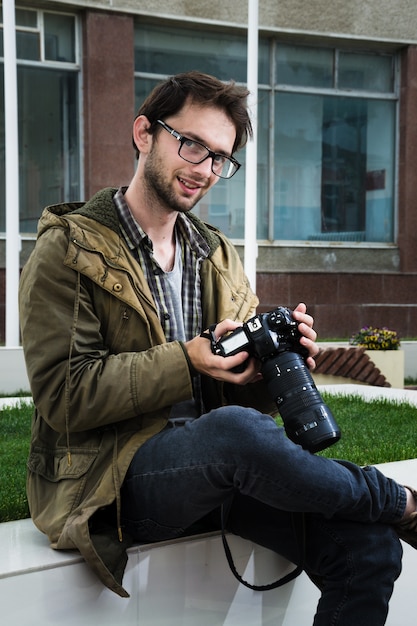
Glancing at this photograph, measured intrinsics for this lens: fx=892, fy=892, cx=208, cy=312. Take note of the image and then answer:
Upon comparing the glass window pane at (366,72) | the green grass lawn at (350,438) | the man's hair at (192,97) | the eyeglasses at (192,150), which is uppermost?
the glass window pane at (366,72)

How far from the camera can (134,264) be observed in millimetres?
2781

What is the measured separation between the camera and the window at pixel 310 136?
1441cm

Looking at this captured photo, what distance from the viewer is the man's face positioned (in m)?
2.86

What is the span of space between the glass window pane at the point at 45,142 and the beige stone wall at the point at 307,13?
1164 millimetres

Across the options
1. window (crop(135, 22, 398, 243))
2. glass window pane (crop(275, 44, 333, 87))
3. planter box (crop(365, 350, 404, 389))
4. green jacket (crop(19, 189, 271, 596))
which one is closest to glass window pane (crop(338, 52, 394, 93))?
window (crop(135, 22, 398, 243))

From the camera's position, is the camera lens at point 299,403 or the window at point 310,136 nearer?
the camera lens at point 299,403

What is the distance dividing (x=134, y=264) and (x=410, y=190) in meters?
13.2

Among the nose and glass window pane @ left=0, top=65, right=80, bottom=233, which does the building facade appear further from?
the nose

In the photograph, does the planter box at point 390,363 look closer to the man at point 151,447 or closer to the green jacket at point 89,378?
the man at point 151,447

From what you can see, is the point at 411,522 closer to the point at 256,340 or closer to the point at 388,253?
the point at 256,340

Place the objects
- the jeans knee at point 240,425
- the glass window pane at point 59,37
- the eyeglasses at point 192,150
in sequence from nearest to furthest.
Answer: the jeans knee at point 240,425
the eyeglasses at point 192,150
the glass window pane at point 59,37

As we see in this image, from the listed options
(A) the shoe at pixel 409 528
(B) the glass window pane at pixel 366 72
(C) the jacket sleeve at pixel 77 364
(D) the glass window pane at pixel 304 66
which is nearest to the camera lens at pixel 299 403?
(C) the jacket sleeve at pixel 77 364

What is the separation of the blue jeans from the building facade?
10667 millimetres

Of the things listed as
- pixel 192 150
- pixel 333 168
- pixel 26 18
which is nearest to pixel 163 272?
pixel 192 150
